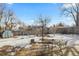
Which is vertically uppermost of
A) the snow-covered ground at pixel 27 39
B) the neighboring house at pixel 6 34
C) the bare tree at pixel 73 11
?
the bare tree at pixel 73 11

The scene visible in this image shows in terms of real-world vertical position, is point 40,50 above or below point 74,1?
below

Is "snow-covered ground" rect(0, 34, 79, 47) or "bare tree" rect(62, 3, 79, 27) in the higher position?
"bare tree" rect(62, 3, 79, 27)

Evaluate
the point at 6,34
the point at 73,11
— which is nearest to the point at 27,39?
the point at 6,34

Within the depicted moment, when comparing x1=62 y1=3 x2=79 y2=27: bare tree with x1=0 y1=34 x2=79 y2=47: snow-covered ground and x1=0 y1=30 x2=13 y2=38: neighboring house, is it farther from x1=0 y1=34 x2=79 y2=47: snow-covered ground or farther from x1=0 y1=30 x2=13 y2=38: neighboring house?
x1=0 y1=30 x2=13 y2=38: neighboring house

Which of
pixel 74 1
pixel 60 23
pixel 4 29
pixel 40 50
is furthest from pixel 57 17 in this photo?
pixel 4 29

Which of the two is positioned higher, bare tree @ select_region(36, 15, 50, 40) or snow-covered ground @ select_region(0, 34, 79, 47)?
bare tree @ select_region(36, 15, 50, 40)

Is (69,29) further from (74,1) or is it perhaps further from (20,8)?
(20,8)

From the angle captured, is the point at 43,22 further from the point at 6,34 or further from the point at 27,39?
the point at 6,34

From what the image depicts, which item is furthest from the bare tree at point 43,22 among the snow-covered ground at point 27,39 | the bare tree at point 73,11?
the bare tree at point 73,11

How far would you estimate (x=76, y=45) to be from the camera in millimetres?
1484

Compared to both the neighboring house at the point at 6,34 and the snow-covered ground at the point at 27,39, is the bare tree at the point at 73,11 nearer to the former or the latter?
the snow-covered ground at the point at 27,39

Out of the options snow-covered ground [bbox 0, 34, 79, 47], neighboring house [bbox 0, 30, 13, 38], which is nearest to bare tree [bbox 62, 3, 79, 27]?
snow-covered ground [bbox 0, 34, 79, 47]

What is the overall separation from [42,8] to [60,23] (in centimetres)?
20

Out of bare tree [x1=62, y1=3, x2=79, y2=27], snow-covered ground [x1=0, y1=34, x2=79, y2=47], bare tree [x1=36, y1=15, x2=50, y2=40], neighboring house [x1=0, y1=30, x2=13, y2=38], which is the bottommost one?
snow-covered ground [x1=0, y1=34, x2=79, y2=47]
